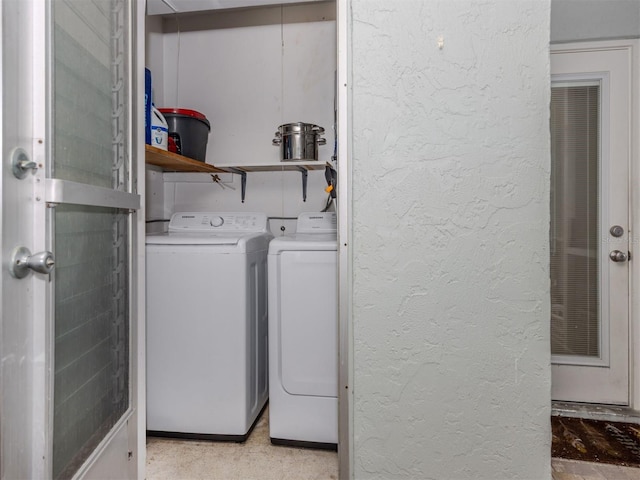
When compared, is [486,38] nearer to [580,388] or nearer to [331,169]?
[331,169]

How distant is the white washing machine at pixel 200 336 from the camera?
193 cm

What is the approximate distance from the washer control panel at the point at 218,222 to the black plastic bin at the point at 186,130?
359mm

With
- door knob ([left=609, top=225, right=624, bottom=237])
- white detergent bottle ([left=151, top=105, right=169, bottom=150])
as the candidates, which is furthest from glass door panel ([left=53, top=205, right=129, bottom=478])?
door knob ([left=609, top=225, right=624, bottom=237])

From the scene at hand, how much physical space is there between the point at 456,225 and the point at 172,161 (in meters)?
1.52

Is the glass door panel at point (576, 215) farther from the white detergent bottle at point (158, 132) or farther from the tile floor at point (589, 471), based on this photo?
the white detergent bottle at point (158, 132)

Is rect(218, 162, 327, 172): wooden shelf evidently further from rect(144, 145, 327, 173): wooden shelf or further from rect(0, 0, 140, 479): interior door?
rect(0, 0, 140, 479): interior door

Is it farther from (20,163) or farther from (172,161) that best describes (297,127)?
(20,163)

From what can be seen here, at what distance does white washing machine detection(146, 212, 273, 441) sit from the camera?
1932 mm

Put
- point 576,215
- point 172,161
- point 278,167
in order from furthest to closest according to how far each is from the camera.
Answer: point 278,167 → point 576,215 → point 172,161

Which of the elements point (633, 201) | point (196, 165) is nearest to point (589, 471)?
point (633, 201)

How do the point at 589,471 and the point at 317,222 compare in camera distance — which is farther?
the point at 317,222

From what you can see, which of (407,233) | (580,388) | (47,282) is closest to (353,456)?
(407,233)

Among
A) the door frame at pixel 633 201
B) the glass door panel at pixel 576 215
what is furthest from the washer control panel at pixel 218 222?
the door frame at pixel 633 201

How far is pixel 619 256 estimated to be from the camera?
218 cm
